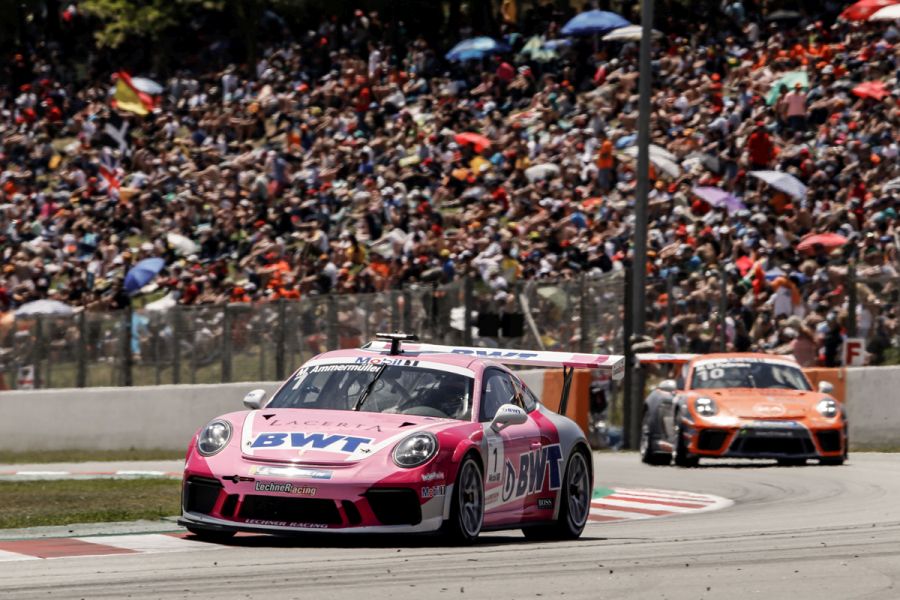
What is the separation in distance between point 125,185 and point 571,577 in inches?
1079

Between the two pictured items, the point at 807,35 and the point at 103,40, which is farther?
the point at 103,40

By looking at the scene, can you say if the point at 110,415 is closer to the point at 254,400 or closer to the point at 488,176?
the point at 488,176

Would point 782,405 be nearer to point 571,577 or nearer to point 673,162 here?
point 673,162

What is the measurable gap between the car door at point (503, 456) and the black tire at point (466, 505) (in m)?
0.11

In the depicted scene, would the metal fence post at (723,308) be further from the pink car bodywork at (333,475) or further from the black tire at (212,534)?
the black tire at (212,534)

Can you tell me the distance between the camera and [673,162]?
27.8 meters

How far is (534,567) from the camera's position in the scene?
8.98 meters

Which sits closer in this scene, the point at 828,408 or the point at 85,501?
the point at 85,501

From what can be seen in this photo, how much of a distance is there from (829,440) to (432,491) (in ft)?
34.1

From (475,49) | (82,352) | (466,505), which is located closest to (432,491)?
(466,505)

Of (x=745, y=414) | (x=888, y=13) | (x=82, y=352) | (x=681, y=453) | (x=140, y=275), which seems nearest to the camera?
(x=745, y=414)

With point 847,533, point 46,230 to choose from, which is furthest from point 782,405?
point 46,230

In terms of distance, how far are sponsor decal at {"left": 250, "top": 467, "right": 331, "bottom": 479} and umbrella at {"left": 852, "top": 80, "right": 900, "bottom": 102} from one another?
18.4m

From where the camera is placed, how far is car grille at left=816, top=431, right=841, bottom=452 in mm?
19391
